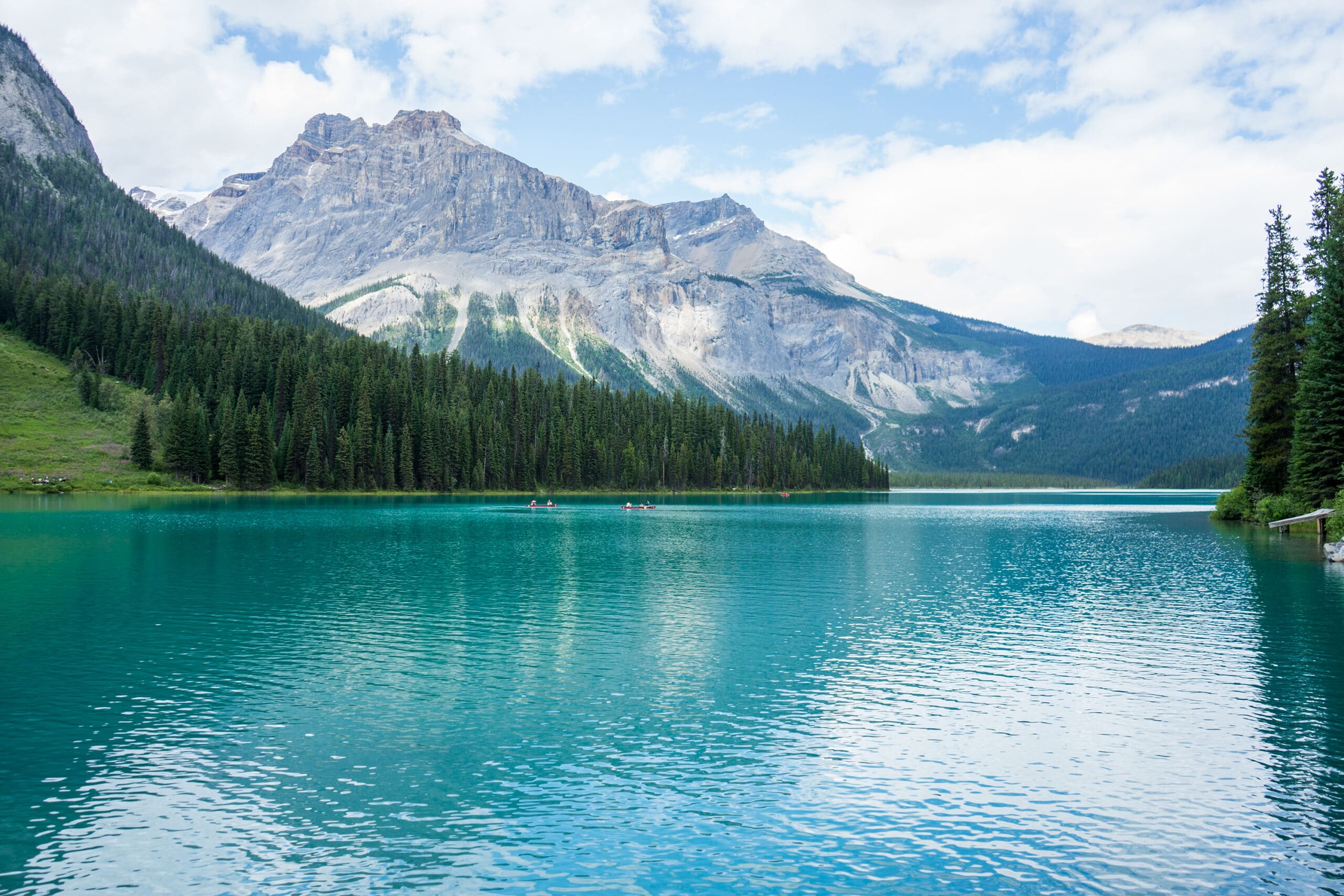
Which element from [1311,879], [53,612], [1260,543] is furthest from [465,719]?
[1260,543]

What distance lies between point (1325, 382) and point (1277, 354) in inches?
692

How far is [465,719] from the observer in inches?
1027

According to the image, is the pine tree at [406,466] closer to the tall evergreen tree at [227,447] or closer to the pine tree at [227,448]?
the tall evergreen tree at [227,447]

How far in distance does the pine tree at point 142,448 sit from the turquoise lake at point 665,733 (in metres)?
109

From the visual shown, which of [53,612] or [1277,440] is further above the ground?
[1277,440]

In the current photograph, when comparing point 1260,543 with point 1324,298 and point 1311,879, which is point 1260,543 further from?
point 1311,879

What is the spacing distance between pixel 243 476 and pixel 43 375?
5135 centimetres

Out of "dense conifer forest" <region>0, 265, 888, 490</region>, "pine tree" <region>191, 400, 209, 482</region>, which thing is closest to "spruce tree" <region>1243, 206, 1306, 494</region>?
"dense conifer forest" <region>0, 265, 888, 490</region>

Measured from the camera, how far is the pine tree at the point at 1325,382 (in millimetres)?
74062

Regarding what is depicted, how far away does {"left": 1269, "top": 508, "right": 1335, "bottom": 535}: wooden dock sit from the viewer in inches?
2948

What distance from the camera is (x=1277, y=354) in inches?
3526

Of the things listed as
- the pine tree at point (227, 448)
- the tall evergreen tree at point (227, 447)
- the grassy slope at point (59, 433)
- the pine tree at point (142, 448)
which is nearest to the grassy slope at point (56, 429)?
the grassy slope at point (59, 433)

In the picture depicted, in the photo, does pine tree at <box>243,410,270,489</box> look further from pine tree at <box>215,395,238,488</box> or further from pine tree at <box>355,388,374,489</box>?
pine tree at <box>355,388,374,489</box>

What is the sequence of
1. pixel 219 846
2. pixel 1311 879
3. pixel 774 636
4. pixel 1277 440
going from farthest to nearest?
pixel 1277 440 → pixel 774 636 → pixel 219 846 → pixel 1311 879
